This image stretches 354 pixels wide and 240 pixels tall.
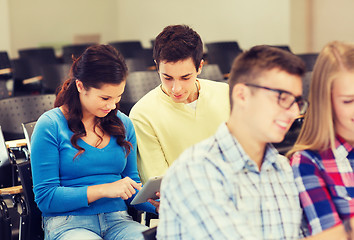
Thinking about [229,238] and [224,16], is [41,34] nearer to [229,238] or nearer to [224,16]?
[224,16]

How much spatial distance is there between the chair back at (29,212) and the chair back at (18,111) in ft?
3.24

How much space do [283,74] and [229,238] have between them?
43cm

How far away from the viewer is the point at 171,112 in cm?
237

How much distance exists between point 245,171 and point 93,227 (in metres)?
0.84

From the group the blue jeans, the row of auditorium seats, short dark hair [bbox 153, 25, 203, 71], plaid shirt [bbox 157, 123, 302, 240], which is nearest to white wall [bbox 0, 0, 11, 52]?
the row of auditorium seats

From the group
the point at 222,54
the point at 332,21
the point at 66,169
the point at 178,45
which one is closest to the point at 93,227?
the point at 66,169

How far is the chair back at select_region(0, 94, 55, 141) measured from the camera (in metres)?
3.23

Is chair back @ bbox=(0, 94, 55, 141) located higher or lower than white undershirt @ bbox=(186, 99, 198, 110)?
lower

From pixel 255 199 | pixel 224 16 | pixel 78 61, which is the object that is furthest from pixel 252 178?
pixel 224 16

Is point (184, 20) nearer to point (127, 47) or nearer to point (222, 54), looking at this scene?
point (127, 47)

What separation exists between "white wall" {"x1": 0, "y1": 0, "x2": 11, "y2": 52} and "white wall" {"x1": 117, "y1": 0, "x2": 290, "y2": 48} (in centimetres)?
247

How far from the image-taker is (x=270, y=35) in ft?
27.9

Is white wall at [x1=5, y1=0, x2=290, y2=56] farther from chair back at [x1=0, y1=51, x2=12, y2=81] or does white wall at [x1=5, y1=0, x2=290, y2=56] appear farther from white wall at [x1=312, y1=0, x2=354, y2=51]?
chair back at [x1=0, y1=51, x2=12, y2=81]

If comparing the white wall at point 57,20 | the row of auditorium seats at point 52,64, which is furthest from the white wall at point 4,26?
the row of auditorium seats at point 52,64
